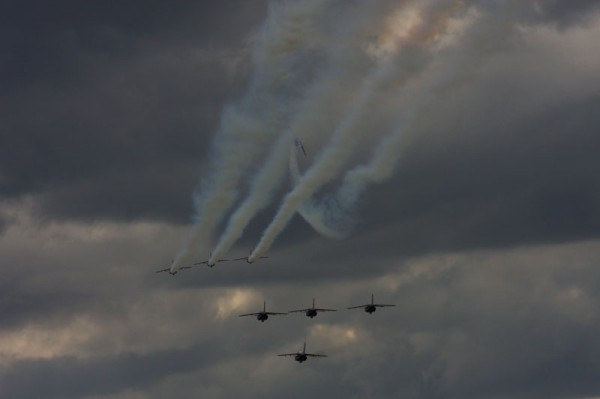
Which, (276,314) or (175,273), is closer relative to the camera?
(175,273)

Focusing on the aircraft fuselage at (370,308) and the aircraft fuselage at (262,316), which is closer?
the aircraft fuselage at (370,308)

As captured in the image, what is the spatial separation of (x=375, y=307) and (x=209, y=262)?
1495 inches

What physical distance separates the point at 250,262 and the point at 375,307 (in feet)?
132

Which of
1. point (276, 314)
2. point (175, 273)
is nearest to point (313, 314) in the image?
point (276, 314)

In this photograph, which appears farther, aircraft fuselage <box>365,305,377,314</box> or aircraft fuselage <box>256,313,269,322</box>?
aircraft fuselage <box>256,313,269,322</box>

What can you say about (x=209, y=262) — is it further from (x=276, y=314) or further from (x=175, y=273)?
(x=276, y=314)

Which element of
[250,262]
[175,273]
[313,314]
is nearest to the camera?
[250,262]

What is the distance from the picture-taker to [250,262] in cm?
14700

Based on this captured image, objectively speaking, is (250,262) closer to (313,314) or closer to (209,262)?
(209,262)

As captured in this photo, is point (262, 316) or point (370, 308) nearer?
point (370, 308)

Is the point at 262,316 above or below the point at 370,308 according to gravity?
below

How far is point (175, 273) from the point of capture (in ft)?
535

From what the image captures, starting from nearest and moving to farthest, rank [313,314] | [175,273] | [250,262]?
[250,262] → [175,273] → [313,314]

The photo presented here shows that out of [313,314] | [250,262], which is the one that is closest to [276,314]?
[313,314]
